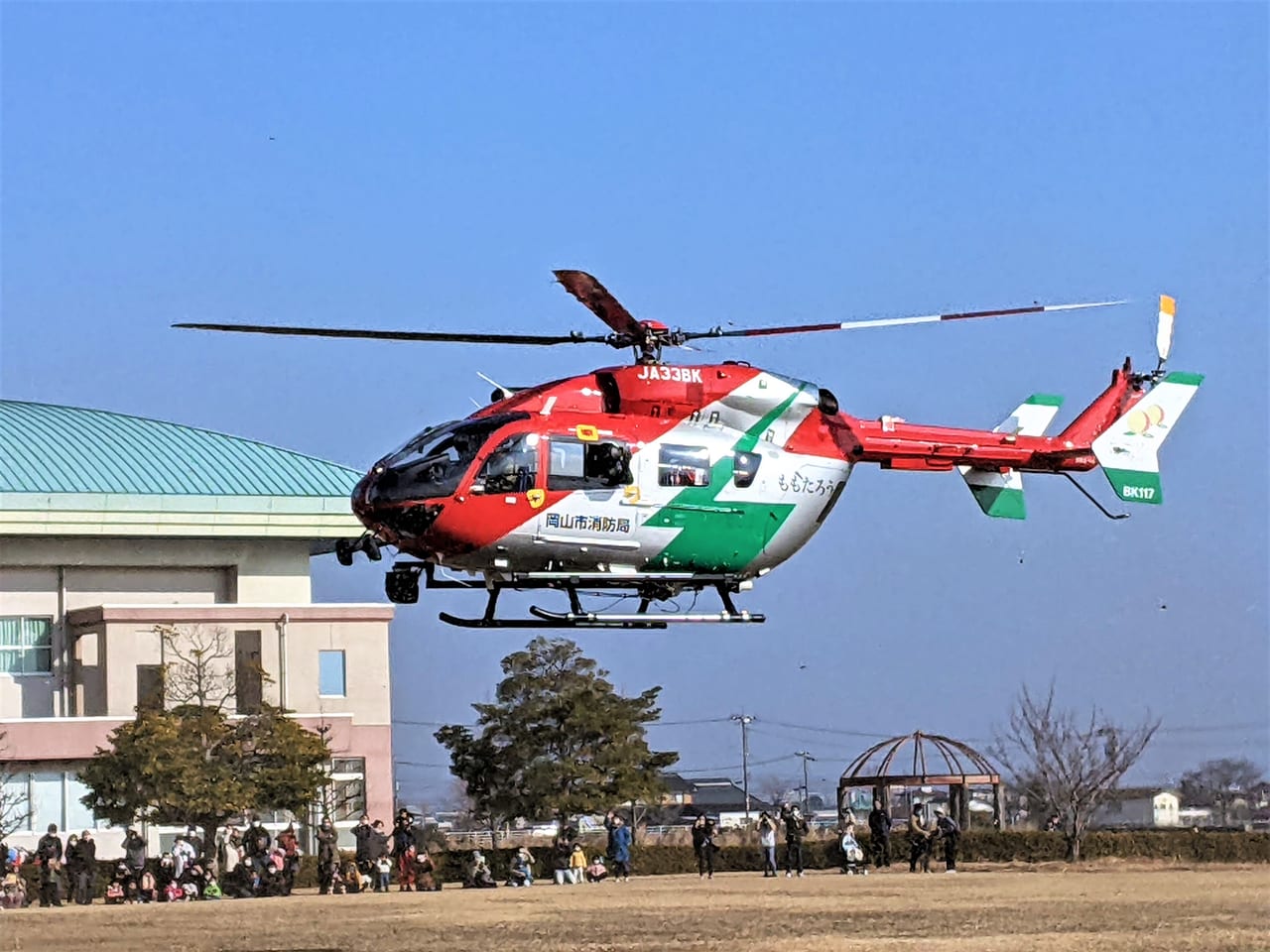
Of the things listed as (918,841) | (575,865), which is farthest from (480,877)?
(918,841)

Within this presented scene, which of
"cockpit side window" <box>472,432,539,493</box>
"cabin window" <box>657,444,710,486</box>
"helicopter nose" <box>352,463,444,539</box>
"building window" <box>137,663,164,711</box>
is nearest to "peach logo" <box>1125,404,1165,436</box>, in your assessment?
"cabin window" <box>657,444,710,486</box>

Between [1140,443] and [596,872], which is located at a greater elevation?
[1140,443]

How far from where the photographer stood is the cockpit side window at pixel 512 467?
73.9 ft

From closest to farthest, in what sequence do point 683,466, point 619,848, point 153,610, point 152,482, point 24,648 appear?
point 683,466, point 619,848, point 153,610, point 24,648, point 152,482

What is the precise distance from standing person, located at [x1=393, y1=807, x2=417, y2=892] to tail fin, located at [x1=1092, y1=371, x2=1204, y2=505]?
1476 centimetres

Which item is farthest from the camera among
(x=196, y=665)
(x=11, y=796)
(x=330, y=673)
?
(x=330, y=673)

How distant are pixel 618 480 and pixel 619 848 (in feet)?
57.6

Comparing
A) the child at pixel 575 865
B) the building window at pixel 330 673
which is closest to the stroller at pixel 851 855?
the child at pixel 575 865

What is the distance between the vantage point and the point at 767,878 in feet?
121

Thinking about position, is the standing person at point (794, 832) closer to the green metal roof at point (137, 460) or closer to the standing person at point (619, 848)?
the standing person at point (619, 848)

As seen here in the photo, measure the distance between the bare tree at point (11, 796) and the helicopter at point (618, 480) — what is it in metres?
27.0

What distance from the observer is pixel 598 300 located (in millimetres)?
23016

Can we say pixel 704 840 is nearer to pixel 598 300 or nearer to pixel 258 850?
pixel 258 850

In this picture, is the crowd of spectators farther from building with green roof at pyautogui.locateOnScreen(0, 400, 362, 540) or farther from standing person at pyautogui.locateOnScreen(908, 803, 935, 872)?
building with green roof at pyautogui.locateOnScreen(0, 400, 362, 540)
